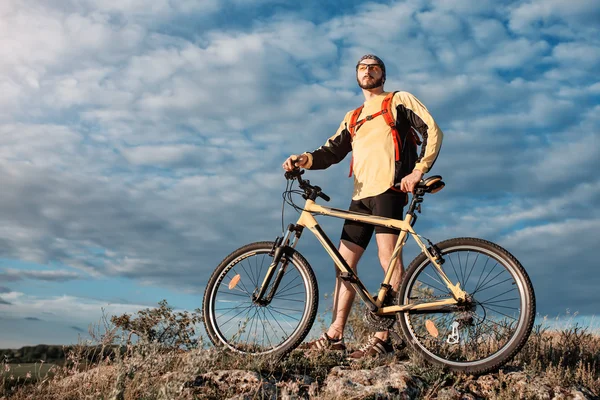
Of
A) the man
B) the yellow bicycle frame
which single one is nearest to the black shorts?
the man

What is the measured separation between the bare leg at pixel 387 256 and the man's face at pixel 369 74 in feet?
5.98

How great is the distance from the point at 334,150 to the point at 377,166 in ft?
2.62

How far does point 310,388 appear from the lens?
4992 millimetres

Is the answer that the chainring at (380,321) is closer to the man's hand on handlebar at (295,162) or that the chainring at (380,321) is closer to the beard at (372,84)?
the man's hand on handlebar at (295,162)

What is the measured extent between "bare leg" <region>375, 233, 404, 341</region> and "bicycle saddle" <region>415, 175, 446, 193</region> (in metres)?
0.66

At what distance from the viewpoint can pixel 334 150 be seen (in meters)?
6.79

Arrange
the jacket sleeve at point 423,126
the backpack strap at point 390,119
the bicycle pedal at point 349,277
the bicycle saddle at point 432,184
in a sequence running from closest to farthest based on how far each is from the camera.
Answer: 1. the bicycle saddle at point 432,184
2. the bicycle pedal at point 349,277
3. the jacket sleeve at point 423,126
4. the backpack strap at point 390,119

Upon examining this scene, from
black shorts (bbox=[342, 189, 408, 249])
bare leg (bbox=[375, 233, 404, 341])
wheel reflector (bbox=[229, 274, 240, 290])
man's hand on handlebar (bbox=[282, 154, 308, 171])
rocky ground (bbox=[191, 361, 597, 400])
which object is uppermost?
man's hand on handlebar (bbox=[282, 154, 308, 171])

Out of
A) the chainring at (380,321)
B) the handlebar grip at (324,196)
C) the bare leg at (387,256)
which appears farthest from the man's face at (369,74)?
the chainring at (380,321)

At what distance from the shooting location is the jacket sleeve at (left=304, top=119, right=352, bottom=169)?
21.9 ft

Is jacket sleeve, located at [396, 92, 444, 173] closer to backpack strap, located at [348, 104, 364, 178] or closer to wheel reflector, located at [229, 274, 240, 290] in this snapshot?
backpack strap, located at [348, 104, 364, 178]

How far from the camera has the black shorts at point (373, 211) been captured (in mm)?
6004

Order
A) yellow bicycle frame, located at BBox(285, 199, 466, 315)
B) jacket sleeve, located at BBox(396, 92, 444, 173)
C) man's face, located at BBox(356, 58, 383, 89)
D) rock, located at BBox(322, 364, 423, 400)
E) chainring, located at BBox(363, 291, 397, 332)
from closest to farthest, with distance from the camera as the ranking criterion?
rock, located at BBox(322, 364, 423, 400), yellow bicycle frame, located at BBox(285, 199, 466, 315), chainring, located at BBox(363, 291, 397, 332), jacket sleeve, located at BBox(396, 92, 444, 173), man's face, located at BBox(356, 58, 383, 89)

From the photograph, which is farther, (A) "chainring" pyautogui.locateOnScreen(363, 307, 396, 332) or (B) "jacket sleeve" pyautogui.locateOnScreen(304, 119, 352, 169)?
(B) "jacket sleeve" pyautogui.locateOnScreen(304, 119, 352, 169)
